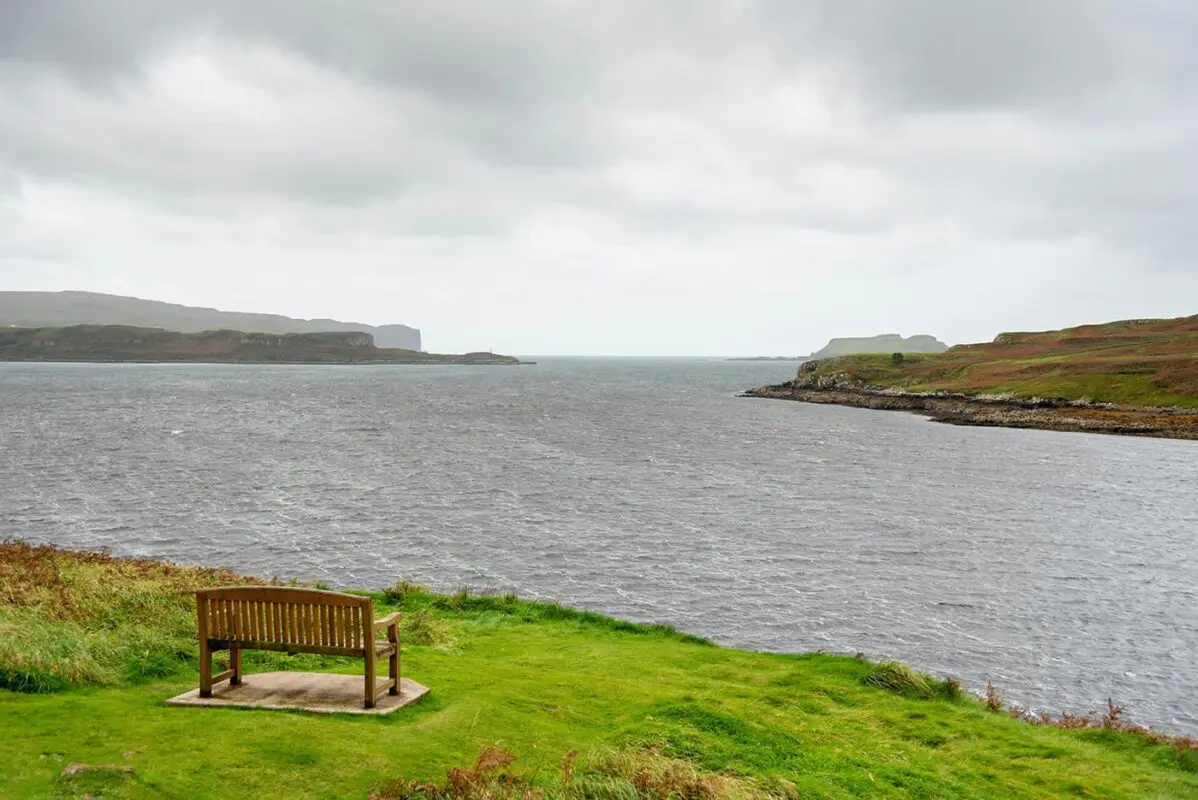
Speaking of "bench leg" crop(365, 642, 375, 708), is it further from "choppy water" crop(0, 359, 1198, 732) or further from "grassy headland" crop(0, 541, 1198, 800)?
"choppy water" crop(0, 359, 1198, 732)

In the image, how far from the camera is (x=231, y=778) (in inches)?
344

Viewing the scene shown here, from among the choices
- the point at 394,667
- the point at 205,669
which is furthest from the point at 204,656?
the point at 394,667

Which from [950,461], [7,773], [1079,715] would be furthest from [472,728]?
[950,461]

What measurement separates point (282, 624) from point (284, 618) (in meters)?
0.09

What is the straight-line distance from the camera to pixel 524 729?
11.4 meters

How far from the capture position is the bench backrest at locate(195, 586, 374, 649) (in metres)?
11.4

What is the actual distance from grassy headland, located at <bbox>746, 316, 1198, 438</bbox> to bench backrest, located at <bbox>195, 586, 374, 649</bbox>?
4102 inches

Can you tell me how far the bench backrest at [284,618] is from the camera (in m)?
11.4

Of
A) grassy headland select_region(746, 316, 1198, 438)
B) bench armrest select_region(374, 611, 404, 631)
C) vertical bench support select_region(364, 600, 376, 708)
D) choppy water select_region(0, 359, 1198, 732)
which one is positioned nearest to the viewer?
vertical bench support select_region(364, 600, 376, 708)

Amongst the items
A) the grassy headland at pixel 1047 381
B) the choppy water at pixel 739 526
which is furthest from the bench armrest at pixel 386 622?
the grassy headland at pixel 1047 381

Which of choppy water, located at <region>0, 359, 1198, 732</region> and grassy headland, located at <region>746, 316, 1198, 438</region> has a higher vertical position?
grassy headland, located at <region>746, 316, 1198, 438</region>

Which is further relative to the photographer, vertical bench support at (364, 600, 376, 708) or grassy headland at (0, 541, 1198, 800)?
vertical bench support at (364, 600, 376, 708)

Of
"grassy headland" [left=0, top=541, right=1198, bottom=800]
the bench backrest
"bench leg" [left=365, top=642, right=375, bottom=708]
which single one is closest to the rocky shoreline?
"grassy headland" [left=0, top=541, right=1198, bottom=800]

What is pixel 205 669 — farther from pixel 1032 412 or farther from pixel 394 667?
pixel 1032 412
